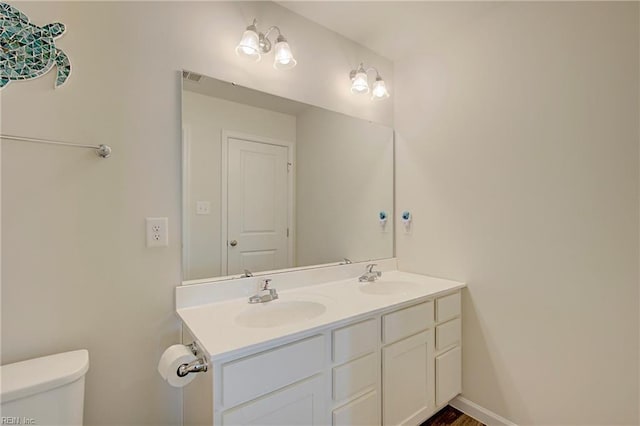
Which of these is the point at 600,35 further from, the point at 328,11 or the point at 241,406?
the point at 241,406

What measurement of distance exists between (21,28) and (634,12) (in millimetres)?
2435

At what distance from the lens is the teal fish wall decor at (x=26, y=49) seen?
3.46 feet

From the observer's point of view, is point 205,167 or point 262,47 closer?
point 205,167

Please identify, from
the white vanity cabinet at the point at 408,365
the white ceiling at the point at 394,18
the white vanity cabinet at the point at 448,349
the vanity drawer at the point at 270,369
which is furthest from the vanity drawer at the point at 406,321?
the white ceiling at the point at 394,18

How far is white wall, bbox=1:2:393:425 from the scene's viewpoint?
109cm

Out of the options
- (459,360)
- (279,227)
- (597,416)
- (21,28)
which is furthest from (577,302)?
(21,28)

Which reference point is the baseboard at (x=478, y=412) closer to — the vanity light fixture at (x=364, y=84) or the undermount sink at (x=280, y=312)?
the undermount sink at (x=280, y=312)

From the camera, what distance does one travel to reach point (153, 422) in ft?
4.30

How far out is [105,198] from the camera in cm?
122

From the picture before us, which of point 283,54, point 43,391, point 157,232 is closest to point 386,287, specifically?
point 157,232

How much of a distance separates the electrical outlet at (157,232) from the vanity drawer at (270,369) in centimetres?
66

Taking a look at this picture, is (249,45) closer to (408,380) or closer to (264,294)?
(264,294)

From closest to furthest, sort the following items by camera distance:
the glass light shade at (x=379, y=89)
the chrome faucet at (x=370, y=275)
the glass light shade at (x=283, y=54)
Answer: the glass light shade at (x=283, y=54) → the chrome faucet at (x=370, y=275) → the glass light shade at (x=379, y=89)

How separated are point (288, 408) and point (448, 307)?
111cm
